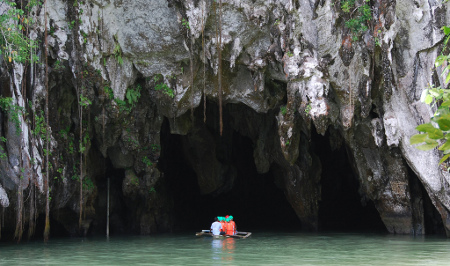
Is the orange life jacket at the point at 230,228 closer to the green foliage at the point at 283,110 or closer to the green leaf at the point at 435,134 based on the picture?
the green foliage at the point at 283,110

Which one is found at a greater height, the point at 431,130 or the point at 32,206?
the point at 431,130

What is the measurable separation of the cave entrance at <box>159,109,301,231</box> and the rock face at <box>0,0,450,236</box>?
401 centimetres

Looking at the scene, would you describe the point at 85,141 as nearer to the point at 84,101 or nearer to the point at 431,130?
the point at 84,101

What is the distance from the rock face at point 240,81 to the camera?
12.3 m

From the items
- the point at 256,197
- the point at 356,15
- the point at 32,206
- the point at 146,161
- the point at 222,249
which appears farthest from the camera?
the point at 256,197

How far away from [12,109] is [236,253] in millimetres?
5487

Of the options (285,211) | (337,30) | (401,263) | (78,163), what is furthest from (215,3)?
Result: (285,211)

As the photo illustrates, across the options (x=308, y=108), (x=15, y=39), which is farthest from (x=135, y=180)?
(x=15, y=39)

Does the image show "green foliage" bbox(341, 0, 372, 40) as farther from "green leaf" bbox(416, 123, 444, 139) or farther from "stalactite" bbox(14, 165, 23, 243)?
"green leaf" bbox(416, 123, 444, 139)

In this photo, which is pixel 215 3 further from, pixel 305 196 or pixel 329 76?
pixel 305 196

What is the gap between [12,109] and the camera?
35.9ft

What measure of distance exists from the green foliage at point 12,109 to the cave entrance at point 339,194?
1198cm

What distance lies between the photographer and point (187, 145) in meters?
18.0

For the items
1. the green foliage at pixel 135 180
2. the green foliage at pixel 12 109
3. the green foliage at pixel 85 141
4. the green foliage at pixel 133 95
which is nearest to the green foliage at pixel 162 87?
the green foliage at pixel 133 95
